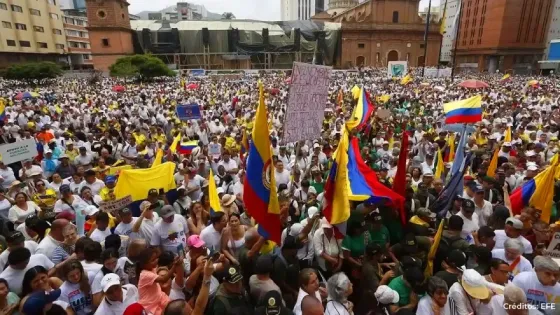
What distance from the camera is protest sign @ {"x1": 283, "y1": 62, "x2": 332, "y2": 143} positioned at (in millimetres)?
3824

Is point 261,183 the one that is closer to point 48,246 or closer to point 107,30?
point 48,246

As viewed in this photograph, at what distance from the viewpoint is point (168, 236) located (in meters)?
4.00

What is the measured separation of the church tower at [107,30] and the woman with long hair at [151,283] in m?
53.8

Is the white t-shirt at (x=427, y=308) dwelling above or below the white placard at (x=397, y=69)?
below

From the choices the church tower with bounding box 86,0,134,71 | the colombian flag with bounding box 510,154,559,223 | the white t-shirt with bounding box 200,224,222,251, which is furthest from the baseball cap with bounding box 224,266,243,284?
the church tower with bounding box 86,0,134,71

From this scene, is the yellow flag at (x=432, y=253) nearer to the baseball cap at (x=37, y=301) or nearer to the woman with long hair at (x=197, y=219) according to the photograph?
the woman with long hair at (x=197, y=219)

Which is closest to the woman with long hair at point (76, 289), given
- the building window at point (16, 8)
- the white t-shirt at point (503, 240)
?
the white t-shirt at point (503, 240)

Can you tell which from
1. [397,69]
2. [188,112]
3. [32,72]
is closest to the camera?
[188,112]

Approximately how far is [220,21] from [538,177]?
5982 cm

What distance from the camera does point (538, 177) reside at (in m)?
4.89

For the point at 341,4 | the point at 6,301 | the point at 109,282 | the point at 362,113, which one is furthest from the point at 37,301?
the point at 341,4

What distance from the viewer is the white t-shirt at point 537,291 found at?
9.57 ft

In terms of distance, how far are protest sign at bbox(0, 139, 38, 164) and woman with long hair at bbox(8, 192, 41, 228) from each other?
187 cm

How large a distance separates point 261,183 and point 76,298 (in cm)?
182
